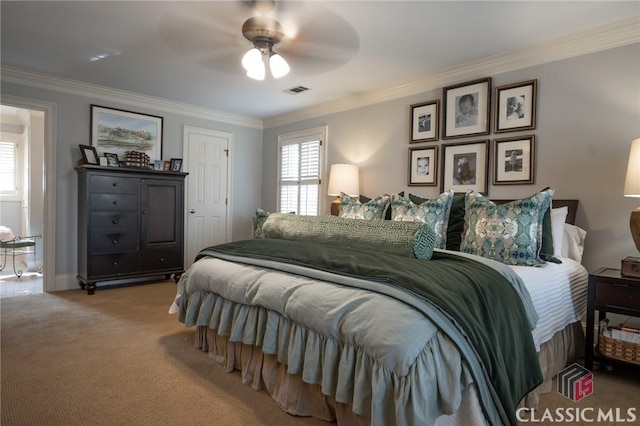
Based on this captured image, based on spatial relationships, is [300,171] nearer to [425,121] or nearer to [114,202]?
[425,121]

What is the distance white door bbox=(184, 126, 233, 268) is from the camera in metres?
5.15

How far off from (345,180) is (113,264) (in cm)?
280

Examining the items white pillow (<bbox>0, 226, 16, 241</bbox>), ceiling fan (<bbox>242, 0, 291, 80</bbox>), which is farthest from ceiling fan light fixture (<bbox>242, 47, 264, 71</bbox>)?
white pillow (<bbox>0, 226, 16, 241</bbox>)

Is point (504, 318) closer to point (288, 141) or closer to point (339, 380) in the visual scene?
point (339, 380)

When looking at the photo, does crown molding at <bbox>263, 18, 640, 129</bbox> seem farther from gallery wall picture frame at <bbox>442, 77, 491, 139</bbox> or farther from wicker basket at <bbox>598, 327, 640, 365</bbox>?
wicker basket at <bbox>598, 327, 640, 365</bbox>

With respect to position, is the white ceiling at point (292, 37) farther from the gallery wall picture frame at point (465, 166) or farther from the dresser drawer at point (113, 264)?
the dresser drawer at point (113, 264)

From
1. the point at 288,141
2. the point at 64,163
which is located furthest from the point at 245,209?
the point at 64,163

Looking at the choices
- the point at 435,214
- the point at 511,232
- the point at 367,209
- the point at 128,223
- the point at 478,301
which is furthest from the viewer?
the point at 128,223

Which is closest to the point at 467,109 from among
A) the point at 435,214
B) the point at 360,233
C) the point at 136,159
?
the point at 435,214

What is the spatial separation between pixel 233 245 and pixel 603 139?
283cm

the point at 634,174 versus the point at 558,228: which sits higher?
the point at 634,174

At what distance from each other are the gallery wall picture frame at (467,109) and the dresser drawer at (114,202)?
3513mm

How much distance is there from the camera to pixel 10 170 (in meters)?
6.34

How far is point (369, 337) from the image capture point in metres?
1.38
